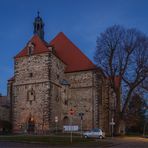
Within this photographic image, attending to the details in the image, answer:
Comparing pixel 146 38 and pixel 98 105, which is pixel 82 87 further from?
pixel 146 38

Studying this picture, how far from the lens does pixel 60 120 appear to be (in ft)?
189

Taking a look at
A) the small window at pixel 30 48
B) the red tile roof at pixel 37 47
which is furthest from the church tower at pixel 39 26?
the small window at pixel 30 48

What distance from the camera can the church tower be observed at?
6388 cm

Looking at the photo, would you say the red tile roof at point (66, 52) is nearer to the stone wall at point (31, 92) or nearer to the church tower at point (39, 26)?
the stone wall at point (31, 92)

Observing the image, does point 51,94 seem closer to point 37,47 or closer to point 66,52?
point 37,47

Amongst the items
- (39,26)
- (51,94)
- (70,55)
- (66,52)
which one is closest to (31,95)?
(51,94)

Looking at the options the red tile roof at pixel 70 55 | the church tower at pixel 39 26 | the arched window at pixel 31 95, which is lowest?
the arched window at pixel 31 95

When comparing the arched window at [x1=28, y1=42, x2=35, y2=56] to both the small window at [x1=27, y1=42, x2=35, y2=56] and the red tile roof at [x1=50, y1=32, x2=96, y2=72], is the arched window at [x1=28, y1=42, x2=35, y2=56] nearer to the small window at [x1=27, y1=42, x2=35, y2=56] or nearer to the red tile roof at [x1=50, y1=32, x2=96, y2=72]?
the small window at [x1=27, y1=42, x2=35, y2=56]

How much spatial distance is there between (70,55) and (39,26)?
317 inches

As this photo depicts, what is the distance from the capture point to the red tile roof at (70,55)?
199ft

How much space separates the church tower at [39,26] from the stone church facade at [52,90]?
1.67 m

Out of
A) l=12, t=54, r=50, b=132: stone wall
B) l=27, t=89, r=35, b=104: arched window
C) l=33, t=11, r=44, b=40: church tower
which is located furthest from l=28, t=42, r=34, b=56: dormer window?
l=27, t=89, r=35, b=104: arched window

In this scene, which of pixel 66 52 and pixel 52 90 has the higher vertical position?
pixel 66 52

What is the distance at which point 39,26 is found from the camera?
212ft
